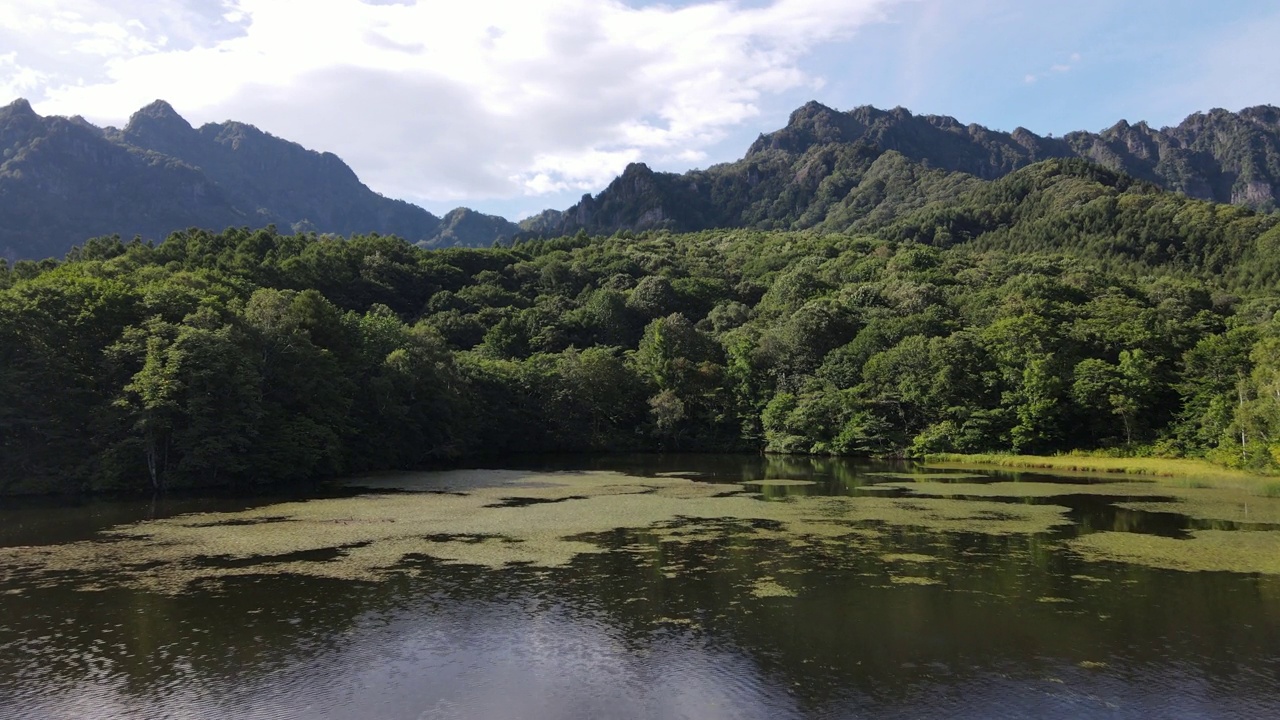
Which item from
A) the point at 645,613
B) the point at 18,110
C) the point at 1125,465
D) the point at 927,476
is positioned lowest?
the point at 927,476

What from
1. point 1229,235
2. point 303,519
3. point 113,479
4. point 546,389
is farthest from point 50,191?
point 1229,235

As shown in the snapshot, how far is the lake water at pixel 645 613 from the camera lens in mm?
12375

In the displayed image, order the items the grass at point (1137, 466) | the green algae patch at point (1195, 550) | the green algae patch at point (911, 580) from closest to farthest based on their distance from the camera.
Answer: the green algae patch at point (911, 580)
the green algae patch at point (1195, 550)
the grass at point (1137, 466)

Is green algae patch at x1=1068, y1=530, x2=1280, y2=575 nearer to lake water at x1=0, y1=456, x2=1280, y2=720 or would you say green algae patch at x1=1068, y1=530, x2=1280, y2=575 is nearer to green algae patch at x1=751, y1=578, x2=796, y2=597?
lake water at x1=0, y1=456, x2=1280, y2=720

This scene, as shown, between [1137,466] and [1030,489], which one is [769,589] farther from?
[1137,466]

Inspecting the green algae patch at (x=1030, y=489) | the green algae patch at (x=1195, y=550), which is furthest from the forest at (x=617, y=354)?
the green algae patch at (x=1195, y=550)

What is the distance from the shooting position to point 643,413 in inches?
2872

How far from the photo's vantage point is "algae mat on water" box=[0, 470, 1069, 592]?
21.5 metres

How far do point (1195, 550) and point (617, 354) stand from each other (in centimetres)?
6751

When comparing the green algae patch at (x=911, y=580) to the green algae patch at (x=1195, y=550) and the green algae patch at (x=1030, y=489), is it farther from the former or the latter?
the green algae patch at (x=1030, y=489)

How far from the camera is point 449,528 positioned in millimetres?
27609

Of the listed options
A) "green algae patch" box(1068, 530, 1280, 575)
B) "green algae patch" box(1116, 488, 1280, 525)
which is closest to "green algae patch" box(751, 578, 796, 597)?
"green algae patch" box(1068, 530, 1280, 575)

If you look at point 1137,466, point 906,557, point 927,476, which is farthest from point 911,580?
point 1137,466

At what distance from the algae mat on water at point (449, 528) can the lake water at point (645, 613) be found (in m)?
0.18
